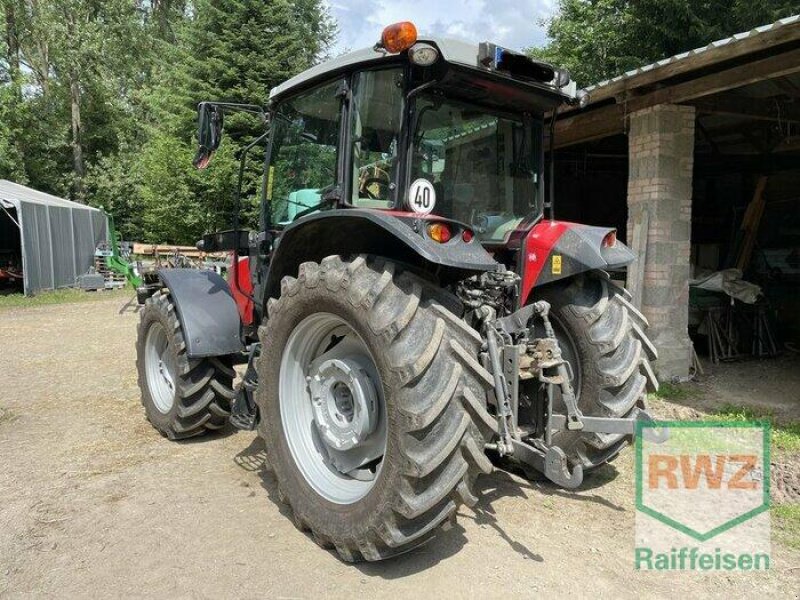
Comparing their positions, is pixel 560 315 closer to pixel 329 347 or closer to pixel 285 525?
pixel 329 347

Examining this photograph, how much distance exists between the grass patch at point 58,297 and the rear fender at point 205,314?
483 inches

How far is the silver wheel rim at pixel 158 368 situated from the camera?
467cm

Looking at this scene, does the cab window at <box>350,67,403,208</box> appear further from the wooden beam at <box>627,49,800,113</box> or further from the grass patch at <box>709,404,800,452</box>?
the wooden beam at <box>627,49,800,113</box>

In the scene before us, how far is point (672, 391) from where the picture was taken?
20.2 feet

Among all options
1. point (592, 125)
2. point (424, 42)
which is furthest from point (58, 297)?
point (424, 42)

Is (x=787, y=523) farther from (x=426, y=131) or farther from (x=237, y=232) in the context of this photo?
(x=237, y=232)

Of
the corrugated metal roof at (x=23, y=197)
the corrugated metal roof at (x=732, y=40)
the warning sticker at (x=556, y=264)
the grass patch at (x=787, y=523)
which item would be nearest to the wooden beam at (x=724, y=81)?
the corrugated metal roof at (x=732, y=40)

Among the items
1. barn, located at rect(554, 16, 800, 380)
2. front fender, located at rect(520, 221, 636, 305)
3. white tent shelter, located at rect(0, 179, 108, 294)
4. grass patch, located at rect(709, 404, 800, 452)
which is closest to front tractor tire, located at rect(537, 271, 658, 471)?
front fender, located at rect(520, 221, 636, 305)

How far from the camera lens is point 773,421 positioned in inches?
205

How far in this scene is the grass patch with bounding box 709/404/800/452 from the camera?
A: 4566mm

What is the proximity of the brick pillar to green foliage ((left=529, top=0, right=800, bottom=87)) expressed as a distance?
21.5ft

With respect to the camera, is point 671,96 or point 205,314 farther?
point 671,96

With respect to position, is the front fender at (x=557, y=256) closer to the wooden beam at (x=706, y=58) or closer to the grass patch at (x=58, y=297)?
the wooden beam at (x=706, y=58)

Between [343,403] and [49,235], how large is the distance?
1674cm
